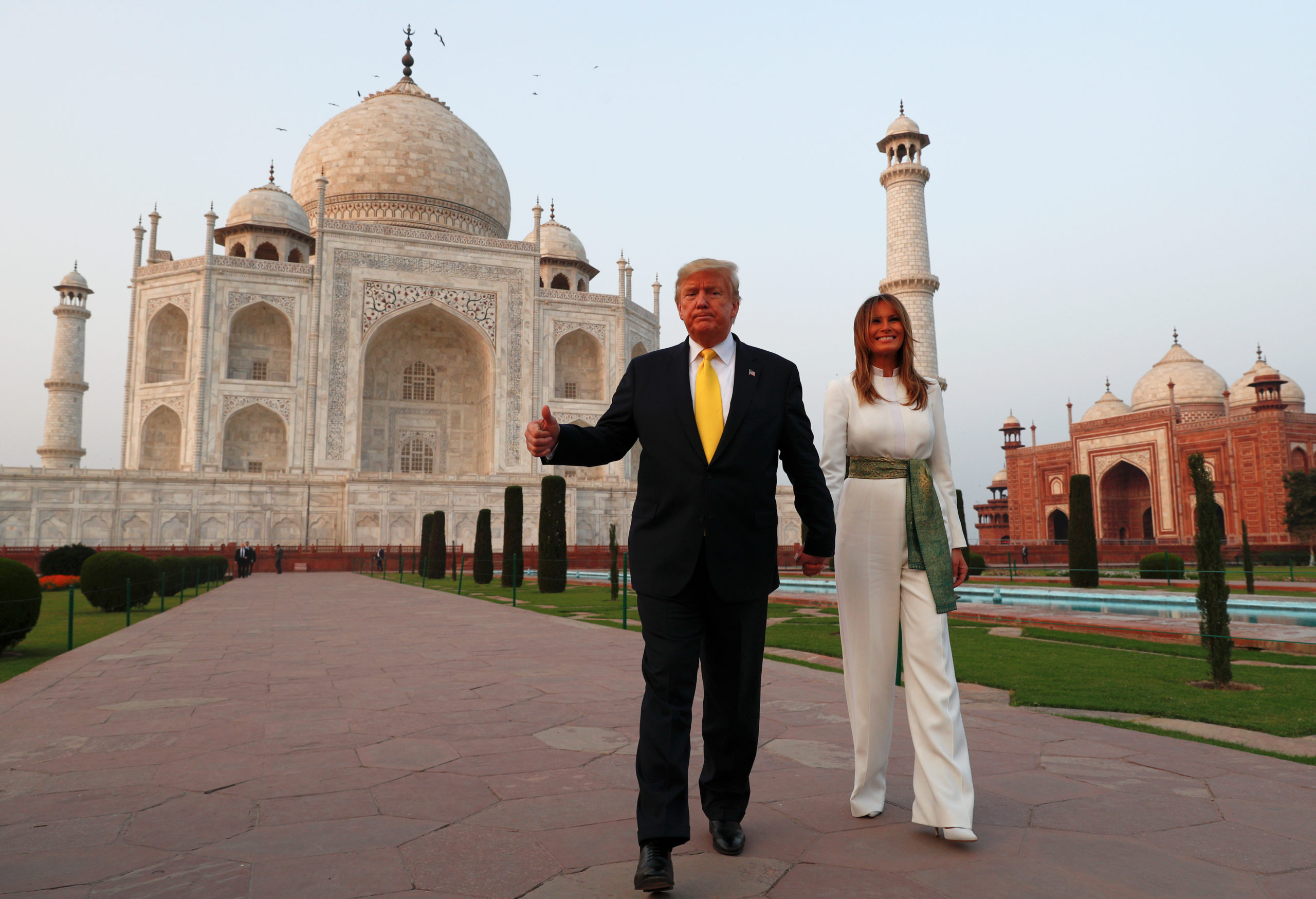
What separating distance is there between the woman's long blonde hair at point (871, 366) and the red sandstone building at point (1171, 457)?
30657mm

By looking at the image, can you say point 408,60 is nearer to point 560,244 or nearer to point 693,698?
point 560,244

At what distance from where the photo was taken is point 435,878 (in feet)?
6.15

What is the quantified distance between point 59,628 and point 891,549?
9.87 m

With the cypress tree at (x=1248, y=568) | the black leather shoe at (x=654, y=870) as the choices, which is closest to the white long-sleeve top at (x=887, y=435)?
the black leather shoe at (x=654, y=870)

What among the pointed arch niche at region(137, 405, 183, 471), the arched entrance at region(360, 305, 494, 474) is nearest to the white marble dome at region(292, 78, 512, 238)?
the arched entrance at region(360, 305, 494, 474)

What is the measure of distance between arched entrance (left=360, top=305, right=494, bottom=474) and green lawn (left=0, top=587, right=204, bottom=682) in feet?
54.2

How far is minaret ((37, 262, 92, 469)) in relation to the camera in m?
30.8

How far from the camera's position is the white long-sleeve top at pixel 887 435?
252cm

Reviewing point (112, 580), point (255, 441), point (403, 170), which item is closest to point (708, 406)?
point (112, 580)

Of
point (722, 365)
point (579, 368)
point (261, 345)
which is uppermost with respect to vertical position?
point (261, 345)

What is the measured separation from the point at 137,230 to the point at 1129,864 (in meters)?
35.6

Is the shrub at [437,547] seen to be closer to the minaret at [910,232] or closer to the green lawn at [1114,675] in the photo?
the green lawn at [1114,675]

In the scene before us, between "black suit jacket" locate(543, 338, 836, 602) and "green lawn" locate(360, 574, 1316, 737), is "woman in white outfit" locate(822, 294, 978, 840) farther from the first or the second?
"green lawn" locate(360, 574, 1316, 737)

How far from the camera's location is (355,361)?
29203 millimetres
